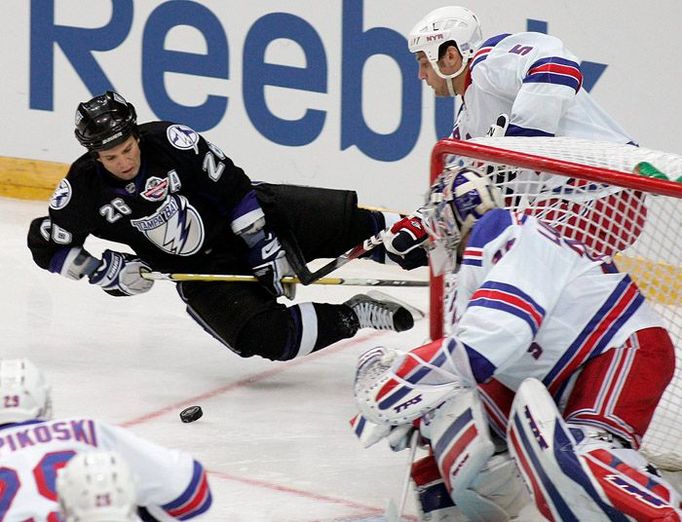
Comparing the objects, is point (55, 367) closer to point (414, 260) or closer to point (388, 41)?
point (414, 260)

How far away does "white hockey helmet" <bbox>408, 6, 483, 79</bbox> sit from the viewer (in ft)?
13.1

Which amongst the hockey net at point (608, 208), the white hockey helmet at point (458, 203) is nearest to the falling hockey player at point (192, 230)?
the hockey net at point (608, 208)

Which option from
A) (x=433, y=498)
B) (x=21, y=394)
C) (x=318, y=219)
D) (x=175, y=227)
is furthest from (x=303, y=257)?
(x=21, y=394)

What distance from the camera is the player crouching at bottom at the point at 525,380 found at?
8.69 feet

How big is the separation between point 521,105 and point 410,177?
156 cm

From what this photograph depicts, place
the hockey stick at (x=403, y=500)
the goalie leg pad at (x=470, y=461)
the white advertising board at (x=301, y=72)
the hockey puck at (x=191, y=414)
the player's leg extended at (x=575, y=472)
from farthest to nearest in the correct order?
the white advertising board at (x=301, y=72) → the hockey puck at (x=191, y=414) → the hockey stick at (x=403, y=500) → the goalie leg pad at (x=470, y=461) → the player's leg extended at (x=575, y=472)

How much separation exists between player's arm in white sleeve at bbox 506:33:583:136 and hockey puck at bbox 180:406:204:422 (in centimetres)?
105

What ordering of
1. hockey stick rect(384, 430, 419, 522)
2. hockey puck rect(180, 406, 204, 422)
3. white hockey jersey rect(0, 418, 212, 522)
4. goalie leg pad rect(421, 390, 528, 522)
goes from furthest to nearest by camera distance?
hockey puck rect(180, 406, 204, 422) → hockey stick rect(384, 430, 419, 522) → goalie leg pad rect(421, 390, 528, 522) → white hockey jersey rect(0, 418, 212, 522)

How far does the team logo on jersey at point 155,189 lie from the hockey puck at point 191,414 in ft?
1.91

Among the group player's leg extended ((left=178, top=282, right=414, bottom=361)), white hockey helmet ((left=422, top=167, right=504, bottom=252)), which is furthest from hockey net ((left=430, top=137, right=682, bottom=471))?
player's leg extended ((left=178, top=282, right=414, bottom=361))

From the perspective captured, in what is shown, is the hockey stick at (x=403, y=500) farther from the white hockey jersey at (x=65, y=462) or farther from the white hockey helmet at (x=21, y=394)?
→ the white hockey helmet at (x=21, y=394)

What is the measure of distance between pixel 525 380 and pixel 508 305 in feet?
0.58

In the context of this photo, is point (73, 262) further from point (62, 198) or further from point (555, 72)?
point (555, 72)

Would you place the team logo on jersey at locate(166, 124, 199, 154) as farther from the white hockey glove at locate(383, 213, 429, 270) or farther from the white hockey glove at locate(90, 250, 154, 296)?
the white hockey glove at locate(383, 213, 429, 270)
